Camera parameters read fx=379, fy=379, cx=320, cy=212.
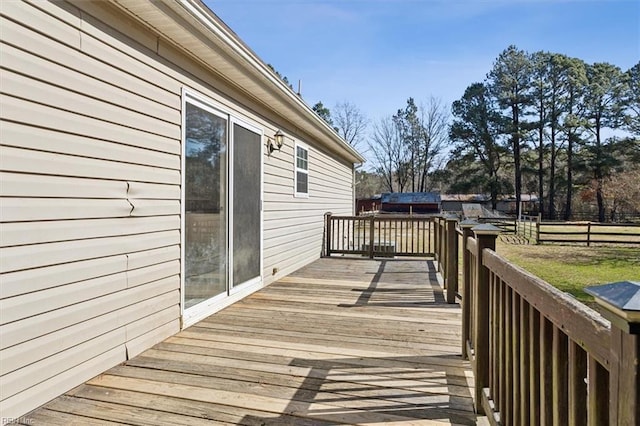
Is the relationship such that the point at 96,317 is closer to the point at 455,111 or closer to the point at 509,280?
the point at 509,280

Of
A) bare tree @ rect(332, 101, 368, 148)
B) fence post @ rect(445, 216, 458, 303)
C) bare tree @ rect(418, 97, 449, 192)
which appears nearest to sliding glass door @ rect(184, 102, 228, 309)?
fence post @ rect(445, 216, 458, 303)

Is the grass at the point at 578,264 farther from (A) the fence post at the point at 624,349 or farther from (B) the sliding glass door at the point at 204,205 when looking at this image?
(A) the fence post at the point at 624,349

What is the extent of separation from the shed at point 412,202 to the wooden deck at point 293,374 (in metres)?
32.5

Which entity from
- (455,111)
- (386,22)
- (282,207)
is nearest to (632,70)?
(455,111)

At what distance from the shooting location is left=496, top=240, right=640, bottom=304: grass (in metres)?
8.20

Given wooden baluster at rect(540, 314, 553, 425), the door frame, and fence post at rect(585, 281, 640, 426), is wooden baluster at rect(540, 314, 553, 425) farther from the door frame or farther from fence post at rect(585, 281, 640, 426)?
the door frame

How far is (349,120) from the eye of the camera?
35.1 metres

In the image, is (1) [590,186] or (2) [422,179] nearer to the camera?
(1) [590,186]

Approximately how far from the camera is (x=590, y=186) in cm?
3112

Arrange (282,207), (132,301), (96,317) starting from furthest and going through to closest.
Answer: (282,207) < (132,301) < (96,317)

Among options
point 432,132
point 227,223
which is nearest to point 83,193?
point 227,223

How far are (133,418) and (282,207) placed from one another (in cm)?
418

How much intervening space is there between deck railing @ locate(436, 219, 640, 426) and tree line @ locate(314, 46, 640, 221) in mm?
29804

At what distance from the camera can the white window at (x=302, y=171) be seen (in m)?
6.75
